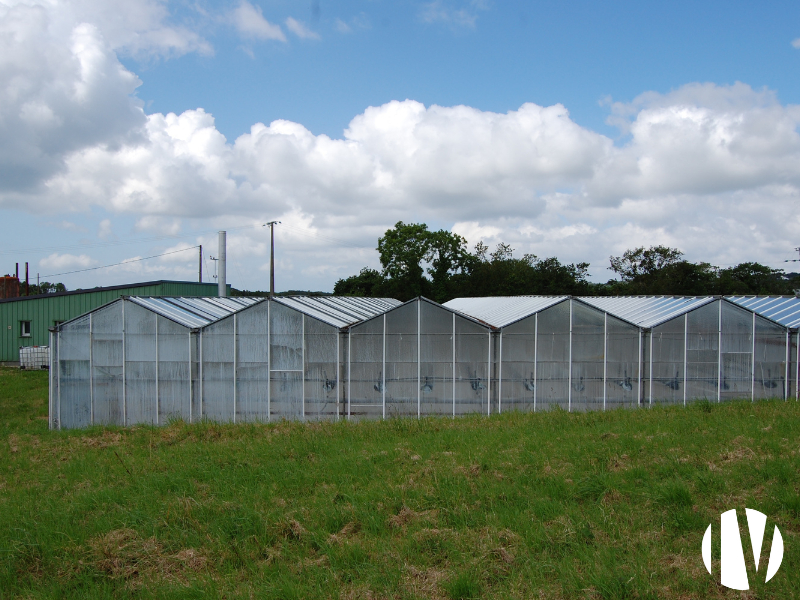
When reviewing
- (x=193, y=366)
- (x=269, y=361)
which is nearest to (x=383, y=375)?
(x=269, y=361)

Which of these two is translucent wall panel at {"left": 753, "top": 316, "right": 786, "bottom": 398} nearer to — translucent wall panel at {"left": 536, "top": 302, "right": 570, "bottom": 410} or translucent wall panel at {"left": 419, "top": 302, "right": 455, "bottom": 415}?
translucent wall panel at {"left": 536, "top": 302, "right": 570, "bottom": 410}

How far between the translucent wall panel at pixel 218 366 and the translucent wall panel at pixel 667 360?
11812 mm

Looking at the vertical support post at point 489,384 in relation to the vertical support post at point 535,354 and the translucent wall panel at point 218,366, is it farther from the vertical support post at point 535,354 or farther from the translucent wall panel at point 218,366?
the translucent wall panel at point 218,366

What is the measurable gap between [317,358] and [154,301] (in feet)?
19.3

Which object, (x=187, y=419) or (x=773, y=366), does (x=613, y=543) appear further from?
(x=773, y=366)

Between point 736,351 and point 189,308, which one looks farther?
point 189,308

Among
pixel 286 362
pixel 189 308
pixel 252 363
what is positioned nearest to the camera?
pixel 286 362

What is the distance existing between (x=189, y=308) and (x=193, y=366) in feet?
9.86

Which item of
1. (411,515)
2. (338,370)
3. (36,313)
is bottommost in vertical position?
(411,515)

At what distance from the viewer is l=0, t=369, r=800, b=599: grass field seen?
5.55 meters

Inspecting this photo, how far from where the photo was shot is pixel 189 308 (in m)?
18.7

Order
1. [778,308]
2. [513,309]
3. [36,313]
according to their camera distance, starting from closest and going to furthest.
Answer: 1. [778,308]
2. [513,309]
3. [36,313]

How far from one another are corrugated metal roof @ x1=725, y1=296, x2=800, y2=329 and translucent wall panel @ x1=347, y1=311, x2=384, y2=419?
35.6 feet

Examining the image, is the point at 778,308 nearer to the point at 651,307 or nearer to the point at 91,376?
the point at 651,307
